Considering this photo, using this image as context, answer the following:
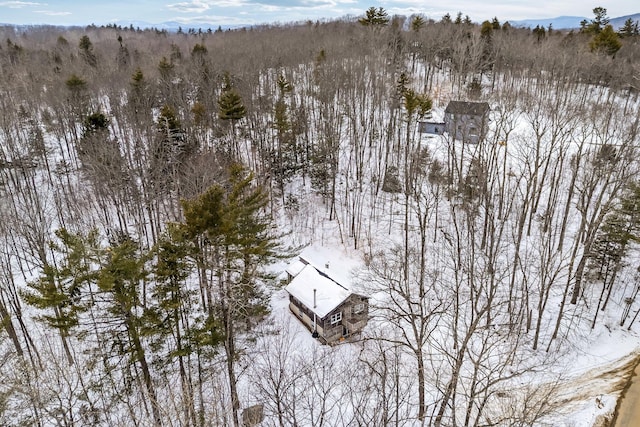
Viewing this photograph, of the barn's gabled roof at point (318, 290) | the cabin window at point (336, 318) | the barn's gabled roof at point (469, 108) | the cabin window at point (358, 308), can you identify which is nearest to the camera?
the barn's gabled roof at point (318, 290)

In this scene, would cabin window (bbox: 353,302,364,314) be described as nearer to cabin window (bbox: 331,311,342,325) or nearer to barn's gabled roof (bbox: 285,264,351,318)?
cabin window (bbox: 331,311,342,325)

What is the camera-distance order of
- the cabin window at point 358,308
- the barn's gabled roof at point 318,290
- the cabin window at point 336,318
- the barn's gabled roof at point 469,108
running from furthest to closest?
the barn's gabled roof at point 469,108 → the cabin window at point 358,308 → the cabin window at point 336,318 → the barn's gabled roof at point 318,290

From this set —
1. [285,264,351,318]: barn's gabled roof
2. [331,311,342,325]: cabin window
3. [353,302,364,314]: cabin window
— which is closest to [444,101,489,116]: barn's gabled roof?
[285,264,351,318]: barn's gabled roof

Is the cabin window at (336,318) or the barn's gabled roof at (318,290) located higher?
the barn's gabled roof at (318,290)

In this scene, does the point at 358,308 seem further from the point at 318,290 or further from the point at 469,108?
the point at 469,108

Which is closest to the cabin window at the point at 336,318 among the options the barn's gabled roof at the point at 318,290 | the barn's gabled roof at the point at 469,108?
the barn's gabled roof at the point at 318,290

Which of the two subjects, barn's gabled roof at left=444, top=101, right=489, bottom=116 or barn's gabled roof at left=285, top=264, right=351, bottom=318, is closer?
barn's gabled roof at left=285, top=264, right=351, bottom=318

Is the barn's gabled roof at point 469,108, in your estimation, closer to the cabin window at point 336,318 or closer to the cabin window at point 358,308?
the cabin window at point 358,308

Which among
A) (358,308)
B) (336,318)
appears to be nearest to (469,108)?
(358,308)

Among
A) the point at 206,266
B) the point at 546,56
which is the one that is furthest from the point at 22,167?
the point at 546,56
